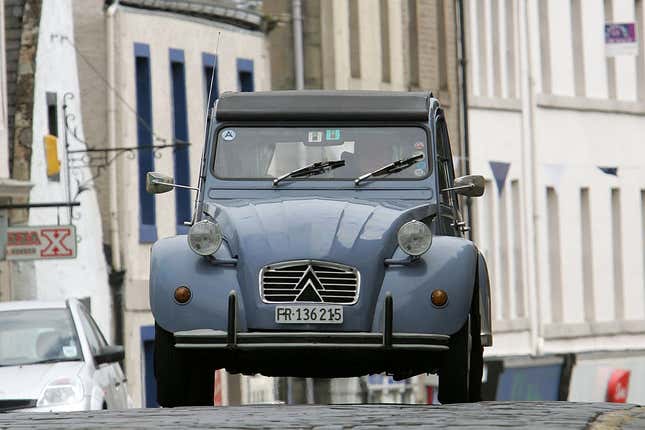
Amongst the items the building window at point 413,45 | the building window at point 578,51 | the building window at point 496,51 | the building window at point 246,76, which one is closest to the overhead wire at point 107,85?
the building window at point 246,76

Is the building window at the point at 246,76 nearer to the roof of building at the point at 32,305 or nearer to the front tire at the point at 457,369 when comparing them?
the roof of building at the point at 32,305

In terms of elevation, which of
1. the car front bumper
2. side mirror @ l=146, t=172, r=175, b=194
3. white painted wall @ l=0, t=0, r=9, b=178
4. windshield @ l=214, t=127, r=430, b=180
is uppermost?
white painted wall @ l=0, t=0, r=9, b=178

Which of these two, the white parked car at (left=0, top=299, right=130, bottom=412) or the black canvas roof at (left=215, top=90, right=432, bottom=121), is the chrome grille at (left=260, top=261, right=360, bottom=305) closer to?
the black canvas roof at (left=215, top=90, right=432, bottom=121)

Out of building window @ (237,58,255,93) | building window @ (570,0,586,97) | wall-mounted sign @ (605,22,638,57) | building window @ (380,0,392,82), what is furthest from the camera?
building window @ (570,0,586,97)

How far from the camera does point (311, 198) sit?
56.4 ft

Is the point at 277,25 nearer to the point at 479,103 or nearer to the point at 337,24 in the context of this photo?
the point at 337,24

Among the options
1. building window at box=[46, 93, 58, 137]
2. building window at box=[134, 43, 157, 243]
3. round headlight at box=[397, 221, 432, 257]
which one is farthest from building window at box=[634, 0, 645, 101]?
round headlight at box=[397, 221, 432, 257]

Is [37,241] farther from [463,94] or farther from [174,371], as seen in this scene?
[174,371]

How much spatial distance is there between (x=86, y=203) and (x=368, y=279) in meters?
26.4

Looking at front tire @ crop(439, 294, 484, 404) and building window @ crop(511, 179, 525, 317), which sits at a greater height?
building window @ crop(511, 179, 525, 317)

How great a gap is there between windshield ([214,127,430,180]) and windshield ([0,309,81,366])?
11.0 feet

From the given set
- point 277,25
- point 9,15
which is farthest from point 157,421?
point 277,25

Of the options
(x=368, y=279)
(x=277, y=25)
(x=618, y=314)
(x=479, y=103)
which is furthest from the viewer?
(x=618, y=314)

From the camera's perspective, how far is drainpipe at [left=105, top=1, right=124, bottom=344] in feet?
139
